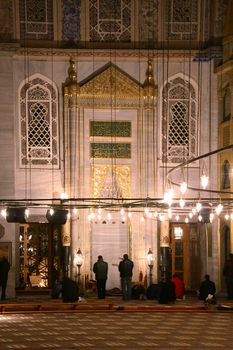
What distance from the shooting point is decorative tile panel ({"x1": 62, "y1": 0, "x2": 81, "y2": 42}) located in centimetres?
1817

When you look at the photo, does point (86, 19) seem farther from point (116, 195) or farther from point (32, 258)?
point (32, 258)

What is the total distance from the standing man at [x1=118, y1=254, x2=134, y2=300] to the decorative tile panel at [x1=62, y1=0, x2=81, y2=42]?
15.1 ft

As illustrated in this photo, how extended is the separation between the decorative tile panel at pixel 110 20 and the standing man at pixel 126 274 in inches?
179

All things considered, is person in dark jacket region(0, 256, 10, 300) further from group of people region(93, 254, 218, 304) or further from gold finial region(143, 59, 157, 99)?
gold finial region(143, 59, 157, 99)

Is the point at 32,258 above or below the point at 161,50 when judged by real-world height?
below

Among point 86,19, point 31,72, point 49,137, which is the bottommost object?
point 49,137

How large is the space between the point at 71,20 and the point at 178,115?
289 centimetres

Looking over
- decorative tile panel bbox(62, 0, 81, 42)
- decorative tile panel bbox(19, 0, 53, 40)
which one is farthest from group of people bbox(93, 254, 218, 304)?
decorative tile panel bbox(19, 0, 53, 40)

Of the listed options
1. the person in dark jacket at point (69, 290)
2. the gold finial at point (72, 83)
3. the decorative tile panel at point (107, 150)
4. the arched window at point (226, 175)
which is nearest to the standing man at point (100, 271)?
the person in dark jacket at point (69, 290)

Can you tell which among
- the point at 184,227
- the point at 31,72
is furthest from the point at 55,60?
the point at 184,227

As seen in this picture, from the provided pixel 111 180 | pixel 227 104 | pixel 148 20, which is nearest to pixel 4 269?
pixel 111 180

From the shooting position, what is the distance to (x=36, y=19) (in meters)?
18.0

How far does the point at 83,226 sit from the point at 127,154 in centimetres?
170

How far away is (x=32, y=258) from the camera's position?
1820 centimetres
